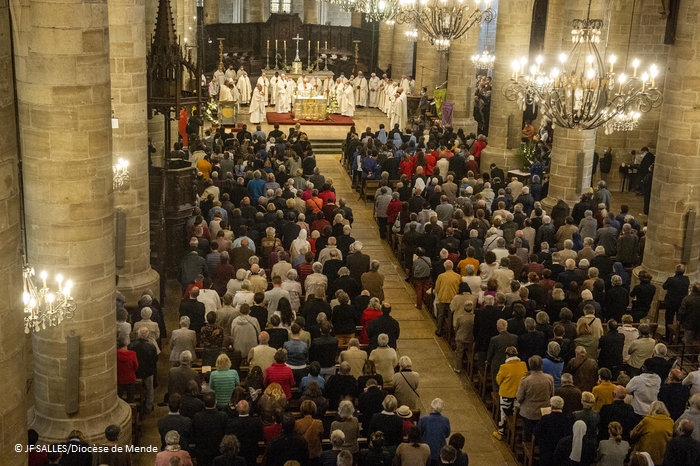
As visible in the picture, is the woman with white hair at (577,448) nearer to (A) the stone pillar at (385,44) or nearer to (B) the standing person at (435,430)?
(B) the standing person at (435,430)

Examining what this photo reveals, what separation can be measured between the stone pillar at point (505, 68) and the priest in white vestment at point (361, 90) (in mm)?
11551

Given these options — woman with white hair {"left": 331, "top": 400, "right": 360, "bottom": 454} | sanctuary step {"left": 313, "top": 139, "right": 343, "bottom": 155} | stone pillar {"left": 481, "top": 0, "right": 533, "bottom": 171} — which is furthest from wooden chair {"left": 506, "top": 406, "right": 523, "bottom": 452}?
sanctuary step {"left": 313, "top": 139, "right": 343, "bottom": 155}

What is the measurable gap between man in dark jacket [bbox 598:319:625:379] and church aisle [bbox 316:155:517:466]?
1.98 m

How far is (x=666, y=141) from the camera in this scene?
60.8ft

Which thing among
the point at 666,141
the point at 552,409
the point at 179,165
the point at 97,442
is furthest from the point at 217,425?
the point at 666,141

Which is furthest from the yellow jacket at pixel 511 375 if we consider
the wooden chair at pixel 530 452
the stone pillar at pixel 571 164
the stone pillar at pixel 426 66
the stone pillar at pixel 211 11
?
the stone pillar at pixel 211 11

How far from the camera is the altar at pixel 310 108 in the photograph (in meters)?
35.2

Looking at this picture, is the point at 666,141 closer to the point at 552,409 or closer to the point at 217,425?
the point at 552,409

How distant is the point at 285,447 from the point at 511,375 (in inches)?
155

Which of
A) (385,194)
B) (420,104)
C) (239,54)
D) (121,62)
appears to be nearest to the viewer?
(121,62)

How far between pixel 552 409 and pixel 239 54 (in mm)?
34155

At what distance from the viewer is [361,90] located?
39.3 metres

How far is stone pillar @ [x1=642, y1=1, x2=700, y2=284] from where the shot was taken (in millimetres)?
17938

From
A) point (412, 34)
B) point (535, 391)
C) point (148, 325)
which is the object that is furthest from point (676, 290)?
point (412, 34)
